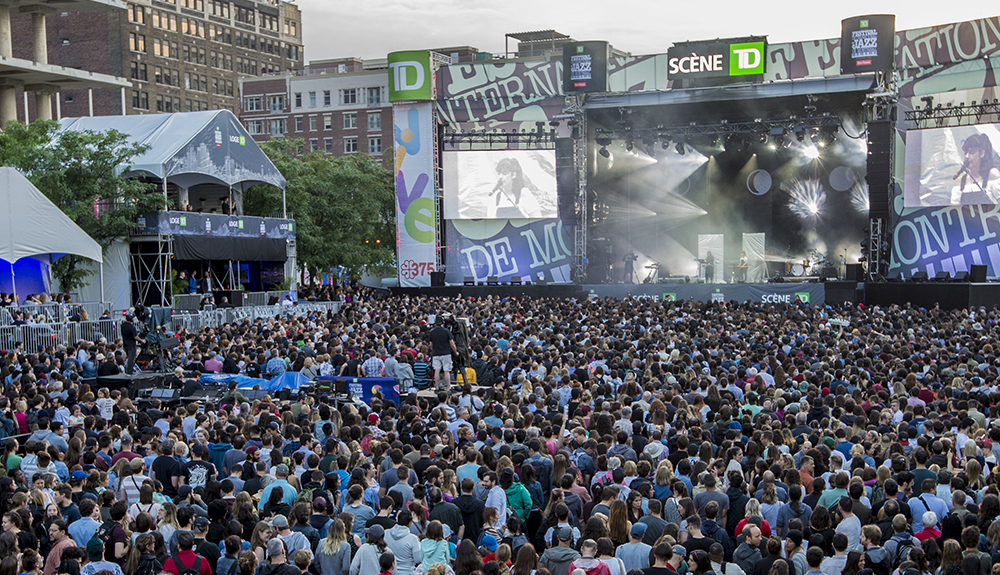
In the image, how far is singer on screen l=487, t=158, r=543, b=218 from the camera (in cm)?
3888

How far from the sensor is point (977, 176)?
33281 millimetres

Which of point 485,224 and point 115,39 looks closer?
point 485,224

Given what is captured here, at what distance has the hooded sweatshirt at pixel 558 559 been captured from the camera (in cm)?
691

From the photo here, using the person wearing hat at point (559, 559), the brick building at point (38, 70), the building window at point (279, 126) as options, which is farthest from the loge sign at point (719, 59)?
the building window at point (279, 126)

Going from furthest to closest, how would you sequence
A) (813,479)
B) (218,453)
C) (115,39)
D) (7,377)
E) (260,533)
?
(115,39)
(7,377)
(218,453)
(813,479)
(260,533)

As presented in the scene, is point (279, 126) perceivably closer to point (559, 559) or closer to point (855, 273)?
point (855, 273)

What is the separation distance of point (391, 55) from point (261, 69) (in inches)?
2986

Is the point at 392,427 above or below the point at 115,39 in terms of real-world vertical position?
below

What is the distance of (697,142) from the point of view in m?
38.7

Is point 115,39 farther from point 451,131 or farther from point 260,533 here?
point 260,533

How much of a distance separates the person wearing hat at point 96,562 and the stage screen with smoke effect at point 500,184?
105 feet

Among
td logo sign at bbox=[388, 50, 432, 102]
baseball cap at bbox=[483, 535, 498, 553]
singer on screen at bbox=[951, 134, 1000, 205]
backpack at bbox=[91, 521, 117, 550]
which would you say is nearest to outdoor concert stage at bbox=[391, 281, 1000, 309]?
singer on screen at bbox=[951, 134, 1000, 205]

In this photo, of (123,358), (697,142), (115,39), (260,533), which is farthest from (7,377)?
(115,39)

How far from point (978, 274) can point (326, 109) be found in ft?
220
